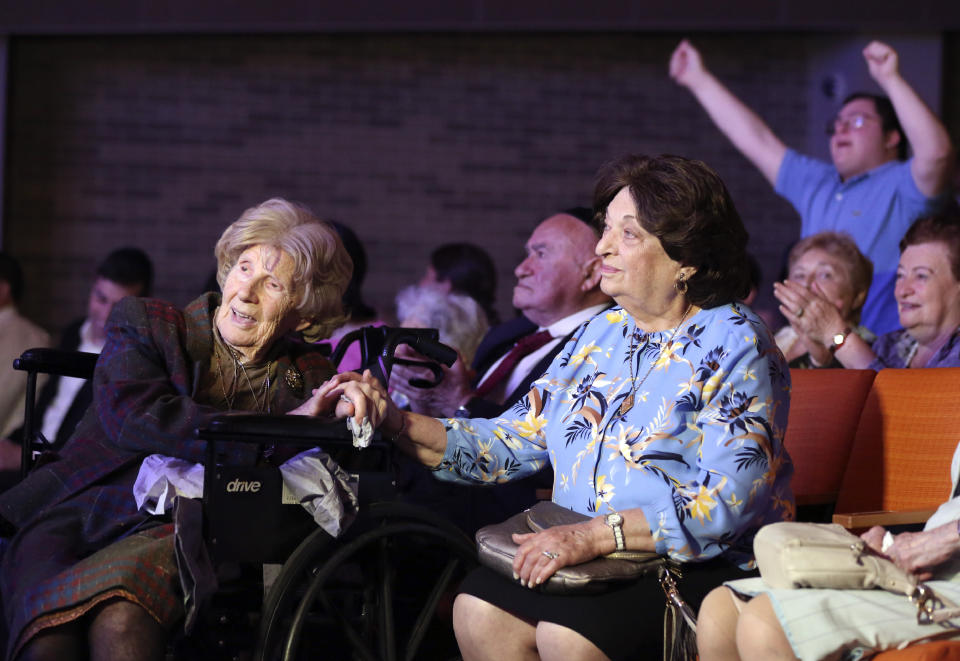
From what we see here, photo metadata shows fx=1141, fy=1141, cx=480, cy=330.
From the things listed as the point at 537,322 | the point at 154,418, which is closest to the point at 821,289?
the point at 537,322

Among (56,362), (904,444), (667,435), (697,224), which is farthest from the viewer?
(904,444)

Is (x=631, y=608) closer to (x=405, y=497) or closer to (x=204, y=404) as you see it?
(x=204, y=404)

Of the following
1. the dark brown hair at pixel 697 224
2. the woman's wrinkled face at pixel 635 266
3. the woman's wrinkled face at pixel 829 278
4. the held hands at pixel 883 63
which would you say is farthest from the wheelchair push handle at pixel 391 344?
the held hands at pixel 883 63

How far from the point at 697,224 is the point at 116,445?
1.28 meters

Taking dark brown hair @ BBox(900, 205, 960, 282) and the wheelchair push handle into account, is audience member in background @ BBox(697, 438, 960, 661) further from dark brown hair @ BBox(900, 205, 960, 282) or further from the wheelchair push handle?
dark brown hair @ BBox(900, 205, 960, 282)

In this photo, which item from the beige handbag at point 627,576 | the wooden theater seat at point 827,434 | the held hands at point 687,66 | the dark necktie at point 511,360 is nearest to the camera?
the beige handbag at point 627,576

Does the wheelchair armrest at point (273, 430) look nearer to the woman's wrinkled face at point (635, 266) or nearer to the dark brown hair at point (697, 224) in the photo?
the woman's wrinkled face at point (635, 266)

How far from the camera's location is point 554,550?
2027 millimetres

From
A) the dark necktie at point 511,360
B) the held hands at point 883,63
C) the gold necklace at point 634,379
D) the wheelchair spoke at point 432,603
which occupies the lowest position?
the wheelchair spoke at point 432,603

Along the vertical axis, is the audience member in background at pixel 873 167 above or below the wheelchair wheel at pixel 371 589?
above

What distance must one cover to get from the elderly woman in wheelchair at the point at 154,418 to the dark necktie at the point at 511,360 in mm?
801

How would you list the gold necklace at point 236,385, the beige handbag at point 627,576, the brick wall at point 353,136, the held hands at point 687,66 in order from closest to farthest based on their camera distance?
the beige handbag at point 627,576
the gold necklace at point 236,385
the held hands at point 687,66
the brick wall at point 353,136

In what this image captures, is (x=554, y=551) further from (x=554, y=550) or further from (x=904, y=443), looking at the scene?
(x=904, y=443)

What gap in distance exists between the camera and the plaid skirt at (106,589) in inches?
82.4
